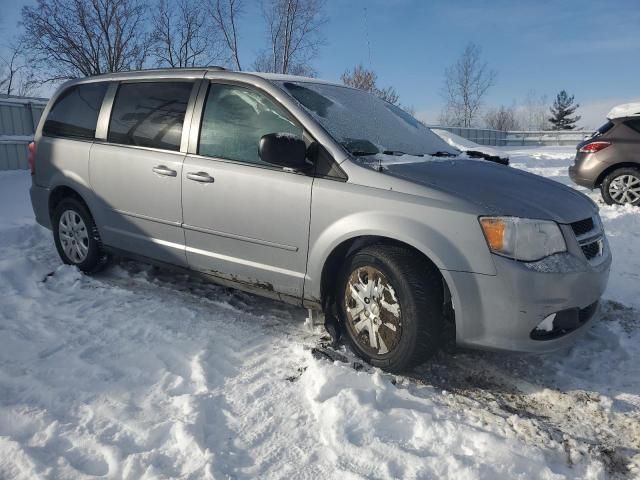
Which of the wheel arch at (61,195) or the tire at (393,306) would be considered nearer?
the tire at (393,306)

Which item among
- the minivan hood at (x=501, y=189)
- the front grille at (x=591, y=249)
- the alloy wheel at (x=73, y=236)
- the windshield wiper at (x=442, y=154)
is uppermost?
the windshield wiper at (x=442, y=154)

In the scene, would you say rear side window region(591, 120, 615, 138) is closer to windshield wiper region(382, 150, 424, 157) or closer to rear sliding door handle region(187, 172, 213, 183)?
windshield wiper region(382, 150, 424, 157)

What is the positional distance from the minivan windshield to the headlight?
0.94 m

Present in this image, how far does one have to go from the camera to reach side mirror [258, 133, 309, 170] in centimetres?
290

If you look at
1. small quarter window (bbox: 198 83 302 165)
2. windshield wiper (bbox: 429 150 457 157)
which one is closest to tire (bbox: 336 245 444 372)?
small quarter window (bbox: 198 83 302 165)

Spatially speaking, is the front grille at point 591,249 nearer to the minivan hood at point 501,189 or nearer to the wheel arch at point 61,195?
the minivan hood at point 501,189

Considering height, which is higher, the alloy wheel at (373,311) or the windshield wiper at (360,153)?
the windshield wiper at (360,153)

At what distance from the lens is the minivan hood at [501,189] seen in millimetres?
2670

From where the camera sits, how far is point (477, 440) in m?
2.28

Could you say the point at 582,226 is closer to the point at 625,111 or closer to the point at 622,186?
the point at 622,186

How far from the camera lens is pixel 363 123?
351 cm

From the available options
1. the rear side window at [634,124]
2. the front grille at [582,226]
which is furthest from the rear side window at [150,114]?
the rear side window at [634,124]

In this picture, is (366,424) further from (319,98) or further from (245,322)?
(319,98)

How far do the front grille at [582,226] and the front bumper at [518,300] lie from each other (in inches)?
6.7
